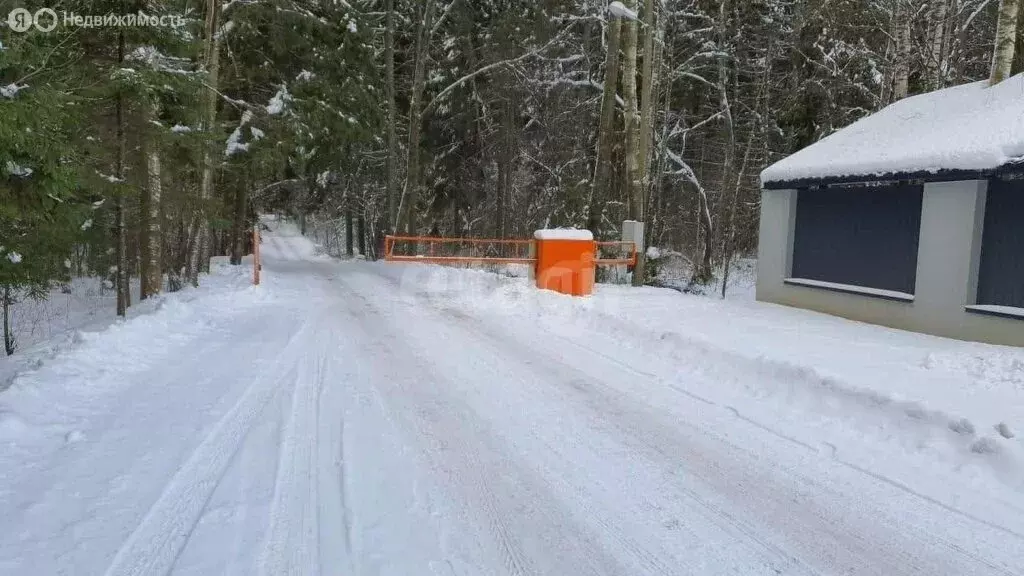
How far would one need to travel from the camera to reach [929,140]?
31.3 feet

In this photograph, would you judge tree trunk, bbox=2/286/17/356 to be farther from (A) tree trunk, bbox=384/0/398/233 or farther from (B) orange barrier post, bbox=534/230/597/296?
(A) tree trunk, bbox=384/0/398/233

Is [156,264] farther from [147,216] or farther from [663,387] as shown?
[663,387]

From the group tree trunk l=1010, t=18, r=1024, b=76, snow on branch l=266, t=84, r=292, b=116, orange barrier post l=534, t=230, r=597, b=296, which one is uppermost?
tree trunk l=1010, t=18, r=1024, b=76

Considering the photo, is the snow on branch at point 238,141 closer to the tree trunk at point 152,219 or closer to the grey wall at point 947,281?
the tree trunk at point 152,219

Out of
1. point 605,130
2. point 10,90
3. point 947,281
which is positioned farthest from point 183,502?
point 605,130

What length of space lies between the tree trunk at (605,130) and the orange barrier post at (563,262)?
13.1 ft

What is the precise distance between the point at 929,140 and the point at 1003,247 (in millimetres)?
2090

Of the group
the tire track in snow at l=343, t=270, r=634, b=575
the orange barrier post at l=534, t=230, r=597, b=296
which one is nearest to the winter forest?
the orange barrier post at l=534, t=230, r=597, b=296

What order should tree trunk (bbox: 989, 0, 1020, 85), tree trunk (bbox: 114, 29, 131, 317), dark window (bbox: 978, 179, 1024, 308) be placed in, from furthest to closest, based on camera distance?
tree trunk (bbox: 114, 29, 131, 317), tree trunk (bbox: 989, 0, 1020, 85), dark window (bbox: 978, 179, 1024, 308)

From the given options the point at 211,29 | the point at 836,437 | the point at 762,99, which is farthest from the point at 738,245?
the point at 836,437

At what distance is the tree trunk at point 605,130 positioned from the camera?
1589cm

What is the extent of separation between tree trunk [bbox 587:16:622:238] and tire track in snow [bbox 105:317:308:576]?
1244cm

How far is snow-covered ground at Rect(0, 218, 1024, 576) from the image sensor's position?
3.30 metres

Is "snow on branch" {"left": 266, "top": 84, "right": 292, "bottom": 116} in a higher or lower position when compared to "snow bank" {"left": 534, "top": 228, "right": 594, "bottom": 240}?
higher
